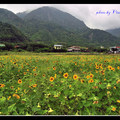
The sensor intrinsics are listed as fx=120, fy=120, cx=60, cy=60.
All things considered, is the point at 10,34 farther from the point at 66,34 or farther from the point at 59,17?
the point at 66,34

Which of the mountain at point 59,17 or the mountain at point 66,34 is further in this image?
the mountain at point 66,34

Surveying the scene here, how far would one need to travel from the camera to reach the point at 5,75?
4.28 m

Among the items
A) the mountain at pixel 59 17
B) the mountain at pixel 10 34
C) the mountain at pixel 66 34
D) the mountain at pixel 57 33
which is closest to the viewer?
the mountain at pixel 59 17

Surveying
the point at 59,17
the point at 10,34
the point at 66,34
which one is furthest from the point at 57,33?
the point at 10,34

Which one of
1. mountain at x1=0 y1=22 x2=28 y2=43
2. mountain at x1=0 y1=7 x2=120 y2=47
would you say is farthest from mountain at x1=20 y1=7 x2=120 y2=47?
mountain at x1=0 y1=22 x2=28 y2=43

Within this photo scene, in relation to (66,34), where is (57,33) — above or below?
above

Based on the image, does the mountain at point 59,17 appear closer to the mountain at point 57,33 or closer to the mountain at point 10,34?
the mountain at point 57,33

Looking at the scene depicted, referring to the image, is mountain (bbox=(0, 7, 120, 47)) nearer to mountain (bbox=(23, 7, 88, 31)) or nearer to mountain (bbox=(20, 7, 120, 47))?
mountain (bbox=(20, 7, 120, 47))

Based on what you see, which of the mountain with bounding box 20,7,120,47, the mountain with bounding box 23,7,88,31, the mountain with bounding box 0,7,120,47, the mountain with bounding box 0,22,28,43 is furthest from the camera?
the mountain with bounding box 0,7,120,47

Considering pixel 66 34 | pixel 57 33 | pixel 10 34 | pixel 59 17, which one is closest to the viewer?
pixel 59 17

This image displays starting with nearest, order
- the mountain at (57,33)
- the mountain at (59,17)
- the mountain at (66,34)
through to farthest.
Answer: the mountain at (59,17) < the mountain at (66,34) < the mountain at (57,33)

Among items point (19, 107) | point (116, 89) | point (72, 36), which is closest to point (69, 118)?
point (19, 107)

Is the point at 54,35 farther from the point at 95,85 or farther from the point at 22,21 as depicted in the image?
the point at 95,85

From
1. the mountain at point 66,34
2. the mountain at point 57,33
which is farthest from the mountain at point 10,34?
the mountain at point 66,34
